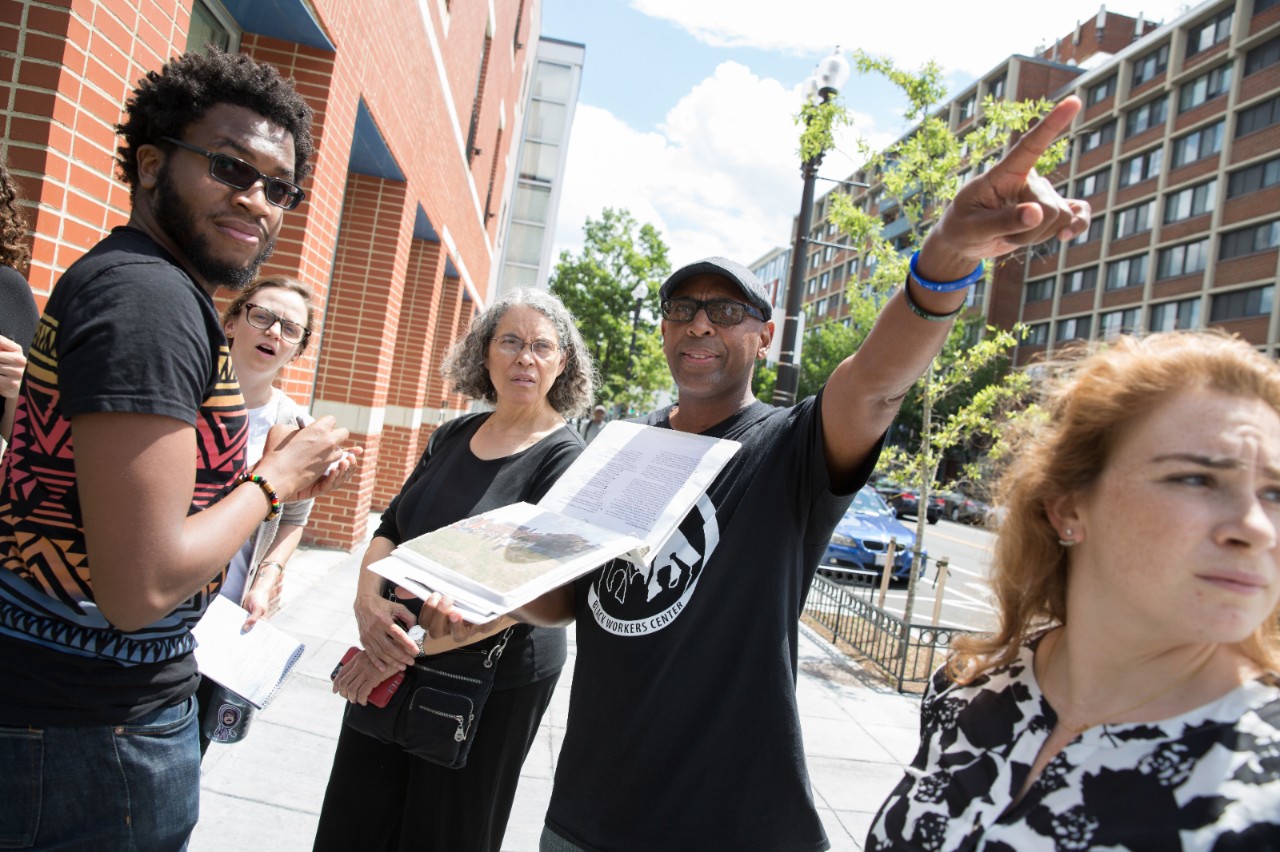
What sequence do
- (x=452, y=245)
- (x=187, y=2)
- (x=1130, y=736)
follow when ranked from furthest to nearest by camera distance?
(x=452, y=245) < (x=187, y=2) < (x=1130, y=736)

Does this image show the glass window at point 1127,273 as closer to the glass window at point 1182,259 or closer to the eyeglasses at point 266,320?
the glass window at point 1182,259

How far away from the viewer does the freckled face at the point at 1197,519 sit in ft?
3.75

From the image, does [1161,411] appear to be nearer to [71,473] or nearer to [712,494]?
[712,494]

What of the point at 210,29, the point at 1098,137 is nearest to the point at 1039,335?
the point at 1098,137

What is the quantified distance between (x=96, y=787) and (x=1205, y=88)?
48.8 metres

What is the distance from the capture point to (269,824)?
10.9 ft

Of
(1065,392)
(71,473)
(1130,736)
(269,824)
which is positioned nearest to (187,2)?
(71,473)

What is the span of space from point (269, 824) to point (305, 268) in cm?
329

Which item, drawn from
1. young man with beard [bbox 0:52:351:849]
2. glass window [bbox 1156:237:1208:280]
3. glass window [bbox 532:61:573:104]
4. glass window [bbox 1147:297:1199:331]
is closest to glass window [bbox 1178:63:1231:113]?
glass window [bbox 1156:237:1208:280]

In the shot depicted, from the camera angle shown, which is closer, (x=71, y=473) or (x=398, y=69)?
(x=71, y=473)

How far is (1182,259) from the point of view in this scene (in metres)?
38.8

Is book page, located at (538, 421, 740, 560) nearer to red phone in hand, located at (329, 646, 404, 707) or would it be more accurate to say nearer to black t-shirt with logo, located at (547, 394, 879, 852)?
black t-shirt with logo, located at (547, 394, 879, 852)

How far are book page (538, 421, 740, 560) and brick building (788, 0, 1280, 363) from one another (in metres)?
29.9

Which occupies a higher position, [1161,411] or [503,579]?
[1161,411]
